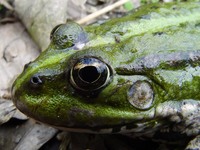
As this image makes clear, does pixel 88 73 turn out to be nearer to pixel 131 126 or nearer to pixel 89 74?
pixel 89 74

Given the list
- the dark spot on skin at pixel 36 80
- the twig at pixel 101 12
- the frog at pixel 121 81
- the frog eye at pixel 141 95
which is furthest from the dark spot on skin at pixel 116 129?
the twig at pixel 101 12

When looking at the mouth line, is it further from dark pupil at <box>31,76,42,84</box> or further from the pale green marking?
the pale green marking

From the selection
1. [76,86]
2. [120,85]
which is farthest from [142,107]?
[76,86]

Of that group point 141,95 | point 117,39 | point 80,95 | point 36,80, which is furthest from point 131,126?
point 36,80

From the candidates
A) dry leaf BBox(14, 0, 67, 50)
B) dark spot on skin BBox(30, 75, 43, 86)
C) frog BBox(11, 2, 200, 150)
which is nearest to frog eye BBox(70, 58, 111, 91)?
frog BBox(11, 2, 200, 150)

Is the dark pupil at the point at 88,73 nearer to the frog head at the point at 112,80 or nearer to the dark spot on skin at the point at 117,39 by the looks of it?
the frog head at the point at 112,80

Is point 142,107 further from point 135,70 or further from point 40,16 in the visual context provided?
point 40,16
